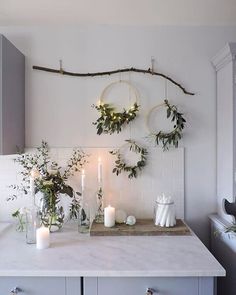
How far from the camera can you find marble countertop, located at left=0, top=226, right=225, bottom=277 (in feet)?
4.06

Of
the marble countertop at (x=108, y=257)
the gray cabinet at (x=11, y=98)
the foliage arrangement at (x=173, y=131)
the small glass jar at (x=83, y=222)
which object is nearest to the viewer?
the marble countertop at (x=108, y=257)

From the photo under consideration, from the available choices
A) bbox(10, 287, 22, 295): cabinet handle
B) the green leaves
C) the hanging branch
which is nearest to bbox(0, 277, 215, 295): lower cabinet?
bbox(10, 287, 22, 295): cabinet handle

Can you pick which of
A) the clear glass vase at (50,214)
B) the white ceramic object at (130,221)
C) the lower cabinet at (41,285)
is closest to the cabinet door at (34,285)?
the lower cabinet at (41,285)

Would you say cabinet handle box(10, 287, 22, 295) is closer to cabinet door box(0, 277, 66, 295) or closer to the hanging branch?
cabinet door box(0, 277, 66, 295)

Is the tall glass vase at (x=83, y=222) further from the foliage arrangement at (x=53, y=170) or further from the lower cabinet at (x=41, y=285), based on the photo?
the lower cabinet at (x=41, y=285)

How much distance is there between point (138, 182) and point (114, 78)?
72cm

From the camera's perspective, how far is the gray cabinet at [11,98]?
1.63 m

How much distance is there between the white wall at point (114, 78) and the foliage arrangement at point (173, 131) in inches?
2.6

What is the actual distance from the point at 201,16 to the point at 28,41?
1.15m

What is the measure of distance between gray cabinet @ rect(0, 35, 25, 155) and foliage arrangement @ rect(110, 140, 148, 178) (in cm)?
62

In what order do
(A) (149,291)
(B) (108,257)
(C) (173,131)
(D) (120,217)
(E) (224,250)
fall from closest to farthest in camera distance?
(A) (149,291), (B) (108,257), (E) (224,250), (D) (120,217), (C) (173,131)

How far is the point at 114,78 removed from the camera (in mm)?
1979

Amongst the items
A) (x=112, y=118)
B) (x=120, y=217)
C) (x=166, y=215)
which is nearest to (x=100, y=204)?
(x=120, y=217)

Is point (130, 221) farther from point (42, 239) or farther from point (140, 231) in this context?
point (42, 239)
